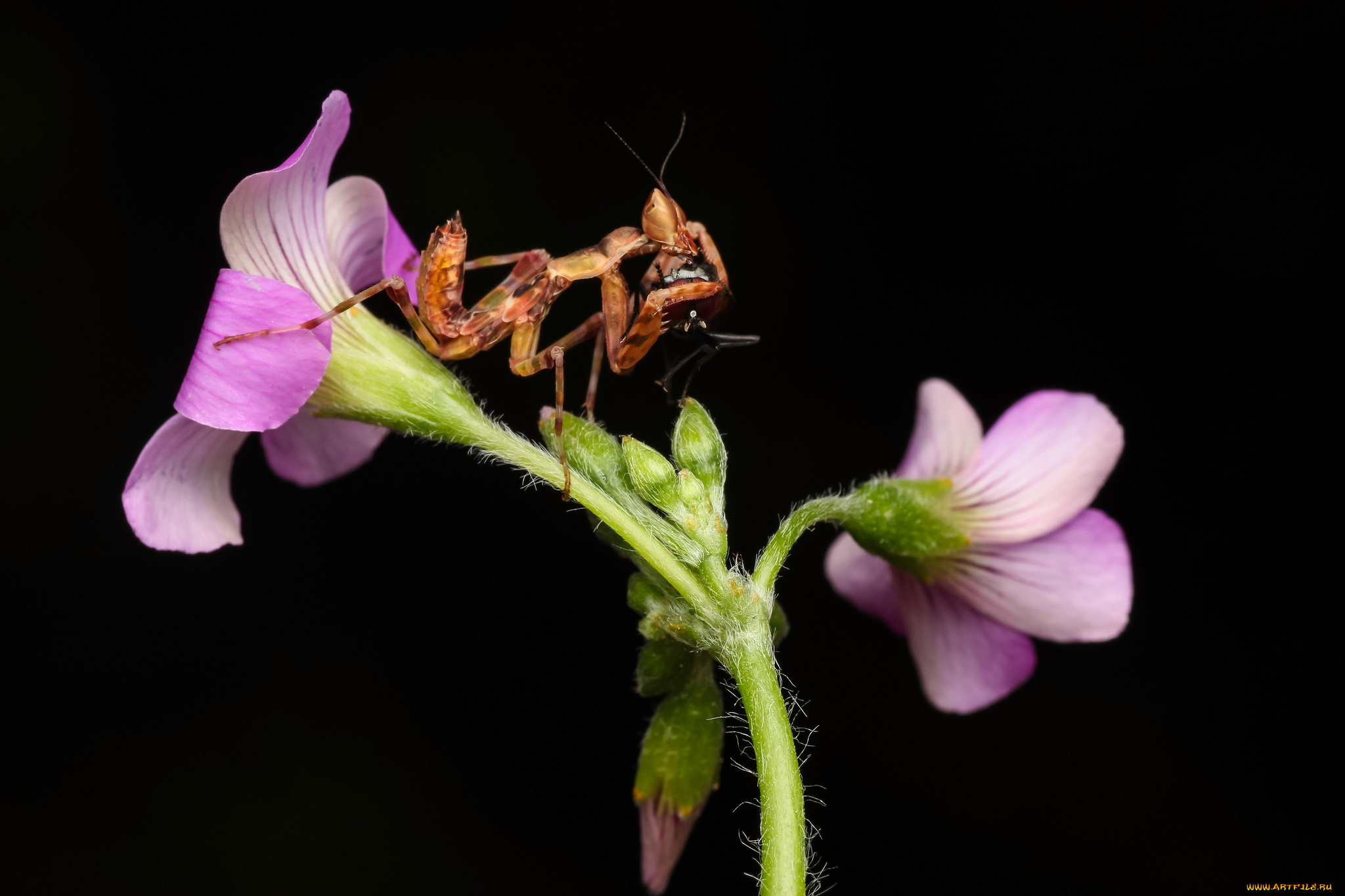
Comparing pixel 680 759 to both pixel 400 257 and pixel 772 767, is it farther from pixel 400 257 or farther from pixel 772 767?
pixel 400 257

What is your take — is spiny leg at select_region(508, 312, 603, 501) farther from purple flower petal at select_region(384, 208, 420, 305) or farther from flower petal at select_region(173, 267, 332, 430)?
flower petal at select_region(173, 267, 332, 430)

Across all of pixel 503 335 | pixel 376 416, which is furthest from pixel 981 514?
pixel 376 416

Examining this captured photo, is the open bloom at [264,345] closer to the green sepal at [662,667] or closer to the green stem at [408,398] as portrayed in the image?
the green stem at [408,398]

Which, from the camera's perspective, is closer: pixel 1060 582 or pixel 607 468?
pixel 607 468

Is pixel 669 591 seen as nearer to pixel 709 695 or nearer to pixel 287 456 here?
pixel 709 695

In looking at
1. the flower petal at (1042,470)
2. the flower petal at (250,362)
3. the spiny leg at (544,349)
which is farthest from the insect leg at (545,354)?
the flower petal at (1042,470)

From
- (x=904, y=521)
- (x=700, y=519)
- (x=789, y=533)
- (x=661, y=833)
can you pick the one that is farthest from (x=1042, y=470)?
(x=661, y=833)

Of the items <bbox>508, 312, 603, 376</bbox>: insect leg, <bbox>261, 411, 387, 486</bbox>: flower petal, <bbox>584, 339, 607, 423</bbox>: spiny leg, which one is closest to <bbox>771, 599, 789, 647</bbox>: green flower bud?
<bbox>584, 339, 607, 423</bbox>: spiny leg
